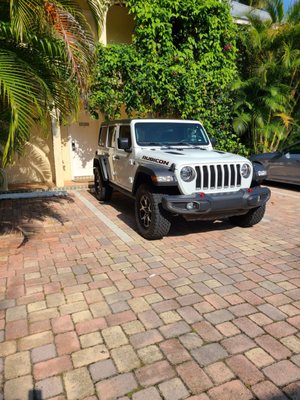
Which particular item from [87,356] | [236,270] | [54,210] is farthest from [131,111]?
[87,356]

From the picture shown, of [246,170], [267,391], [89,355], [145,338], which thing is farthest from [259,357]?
[246,170]

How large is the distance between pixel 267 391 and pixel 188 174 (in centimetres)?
298

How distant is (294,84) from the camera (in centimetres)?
1131

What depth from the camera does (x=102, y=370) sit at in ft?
7.50

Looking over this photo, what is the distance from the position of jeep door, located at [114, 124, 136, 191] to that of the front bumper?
145cm

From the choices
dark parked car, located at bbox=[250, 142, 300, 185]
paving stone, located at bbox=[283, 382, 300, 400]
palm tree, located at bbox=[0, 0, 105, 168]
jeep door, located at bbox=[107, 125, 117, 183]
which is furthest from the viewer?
dark parked car, located at bbox=[250, 142, 300, 185]

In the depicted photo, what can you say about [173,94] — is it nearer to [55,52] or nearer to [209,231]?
[209,231]

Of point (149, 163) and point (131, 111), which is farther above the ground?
point (131, 111)

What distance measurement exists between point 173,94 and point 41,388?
8475 mm

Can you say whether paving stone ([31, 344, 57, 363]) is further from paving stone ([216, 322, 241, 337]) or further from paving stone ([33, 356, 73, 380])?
paving stone ([216, 322, 241, 337])

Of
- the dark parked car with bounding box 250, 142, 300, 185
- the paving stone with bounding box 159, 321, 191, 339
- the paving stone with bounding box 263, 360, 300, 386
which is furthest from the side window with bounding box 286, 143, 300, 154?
the paving stone with bounding box 263, 360, 300, 386

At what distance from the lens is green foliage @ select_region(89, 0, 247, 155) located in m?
8.76

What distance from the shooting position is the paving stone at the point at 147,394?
2.04 metres

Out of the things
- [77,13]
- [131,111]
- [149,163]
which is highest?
[77,13]
